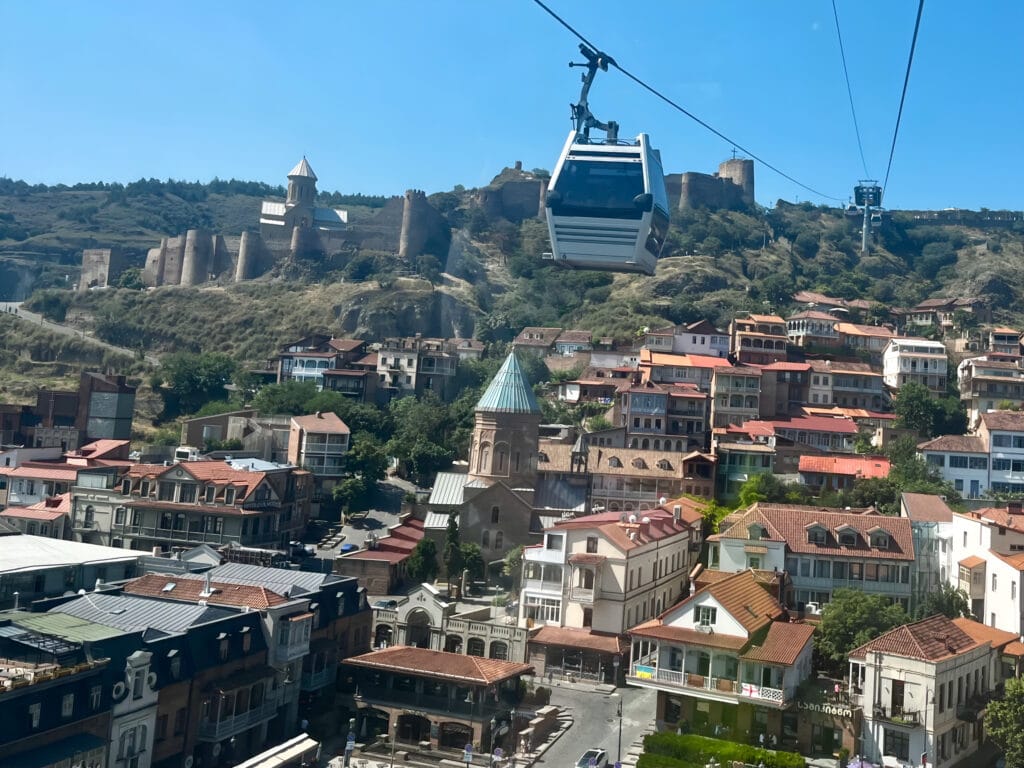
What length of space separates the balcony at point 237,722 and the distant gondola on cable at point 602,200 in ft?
41.7

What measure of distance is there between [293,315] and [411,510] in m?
38.4

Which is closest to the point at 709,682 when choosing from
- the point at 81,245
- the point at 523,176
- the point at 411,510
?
the point at 411,510

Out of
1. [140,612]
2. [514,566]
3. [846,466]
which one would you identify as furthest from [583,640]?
[846,466]

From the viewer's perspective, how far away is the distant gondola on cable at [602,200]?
26875 mm

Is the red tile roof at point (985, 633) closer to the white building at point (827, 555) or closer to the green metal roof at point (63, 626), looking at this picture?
the white building at point (827, 555)

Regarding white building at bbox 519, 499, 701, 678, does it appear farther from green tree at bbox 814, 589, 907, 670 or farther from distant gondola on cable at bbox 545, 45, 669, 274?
distant gondola on cable at bbox 545, 45, 669, 274

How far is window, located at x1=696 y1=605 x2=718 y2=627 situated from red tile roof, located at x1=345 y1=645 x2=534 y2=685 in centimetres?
445

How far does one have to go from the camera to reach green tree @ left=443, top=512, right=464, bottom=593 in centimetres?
3672

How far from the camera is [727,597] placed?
85.9ft

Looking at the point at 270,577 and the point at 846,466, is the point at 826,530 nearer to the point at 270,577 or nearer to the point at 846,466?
the point at 846,466

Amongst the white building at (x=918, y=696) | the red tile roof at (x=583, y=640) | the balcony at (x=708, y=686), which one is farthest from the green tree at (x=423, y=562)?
the white building at (x=918, y=696)

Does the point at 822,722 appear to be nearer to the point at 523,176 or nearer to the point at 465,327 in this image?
the point at 465,327

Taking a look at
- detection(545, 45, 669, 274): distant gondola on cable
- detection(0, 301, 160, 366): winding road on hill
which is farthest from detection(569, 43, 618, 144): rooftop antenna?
detection(0, 301, 160, 366): winding road on hill

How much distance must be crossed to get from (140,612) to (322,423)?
969 inches
